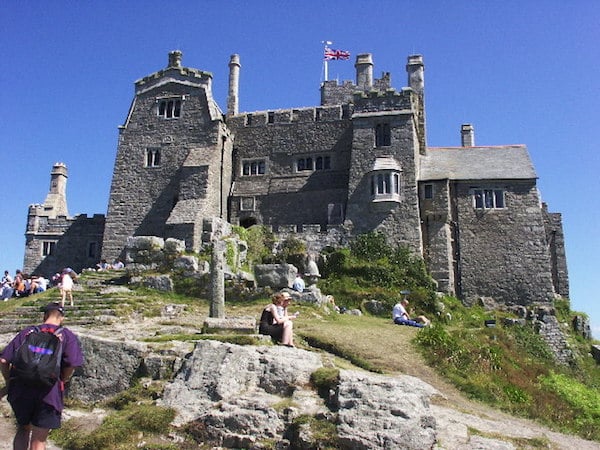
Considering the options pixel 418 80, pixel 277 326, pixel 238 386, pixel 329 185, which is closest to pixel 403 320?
pixel 277 326

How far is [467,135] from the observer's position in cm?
4178

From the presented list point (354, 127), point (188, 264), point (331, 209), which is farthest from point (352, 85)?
point (188, 264)

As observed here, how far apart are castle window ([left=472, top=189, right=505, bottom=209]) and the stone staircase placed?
65.1 feet

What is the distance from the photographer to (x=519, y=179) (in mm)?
33250

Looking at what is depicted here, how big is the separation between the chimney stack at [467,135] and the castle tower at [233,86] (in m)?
15.9

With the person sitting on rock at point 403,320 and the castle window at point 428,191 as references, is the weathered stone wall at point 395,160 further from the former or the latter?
the person sitting on rock at point 403,320

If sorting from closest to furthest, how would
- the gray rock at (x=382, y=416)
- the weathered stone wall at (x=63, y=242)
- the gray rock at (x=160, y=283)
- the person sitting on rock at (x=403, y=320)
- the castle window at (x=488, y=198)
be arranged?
the gray rock at (x=382, y=416) < the person sitting on rock at (x=403, y=320) < the gray rock at (x=160, y=283) < the castle window at (x=488, y=198) < the weathered stone wall at (x=63, y=242)

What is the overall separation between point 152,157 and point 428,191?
17453 millimetres

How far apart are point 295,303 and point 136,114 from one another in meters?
21.5

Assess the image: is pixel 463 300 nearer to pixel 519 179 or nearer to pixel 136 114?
pixel 519 179

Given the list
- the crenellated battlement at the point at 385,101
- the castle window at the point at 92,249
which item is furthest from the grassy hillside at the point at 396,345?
the castle window at the point at 92,249

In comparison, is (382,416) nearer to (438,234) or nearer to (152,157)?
(438,234)

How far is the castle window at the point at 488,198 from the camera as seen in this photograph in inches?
1316

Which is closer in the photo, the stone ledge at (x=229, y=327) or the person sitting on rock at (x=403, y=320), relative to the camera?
the stone ledge at (x=229, y=327)
